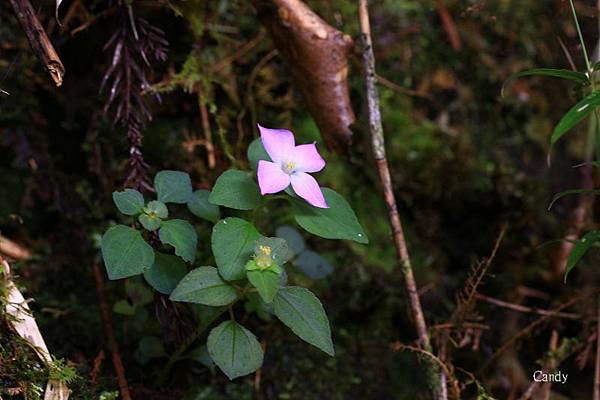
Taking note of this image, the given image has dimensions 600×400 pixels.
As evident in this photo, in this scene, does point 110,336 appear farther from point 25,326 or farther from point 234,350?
point 234,350

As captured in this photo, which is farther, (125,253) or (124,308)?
(124,308)

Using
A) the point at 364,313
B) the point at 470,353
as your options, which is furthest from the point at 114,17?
the point at 470,353

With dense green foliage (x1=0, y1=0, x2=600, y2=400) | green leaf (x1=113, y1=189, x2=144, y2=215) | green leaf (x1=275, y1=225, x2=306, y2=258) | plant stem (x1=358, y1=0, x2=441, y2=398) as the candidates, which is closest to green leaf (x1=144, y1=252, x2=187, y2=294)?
dense green foliage (x1=0, y1=0, x2=600, y2=400)

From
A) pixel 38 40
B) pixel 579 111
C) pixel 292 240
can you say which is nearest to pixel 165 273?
pixel 292 240

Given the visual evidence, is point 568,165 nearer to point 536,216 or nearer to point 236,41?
point 536,216

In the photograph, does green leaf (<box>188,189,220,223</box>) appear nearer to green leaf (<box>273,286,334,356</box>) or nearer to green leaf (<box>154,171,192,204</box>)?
green leaf (<box>154,171,192,204</box>)

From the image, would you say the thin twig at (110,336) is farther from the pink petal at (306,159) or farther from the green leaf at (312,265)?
the pink petal at (306,159)

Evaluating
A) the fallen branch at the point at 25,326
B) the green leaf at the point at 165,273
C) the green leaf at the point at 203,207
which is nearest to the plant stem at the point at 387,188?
the green leaf at the point at 203,207
